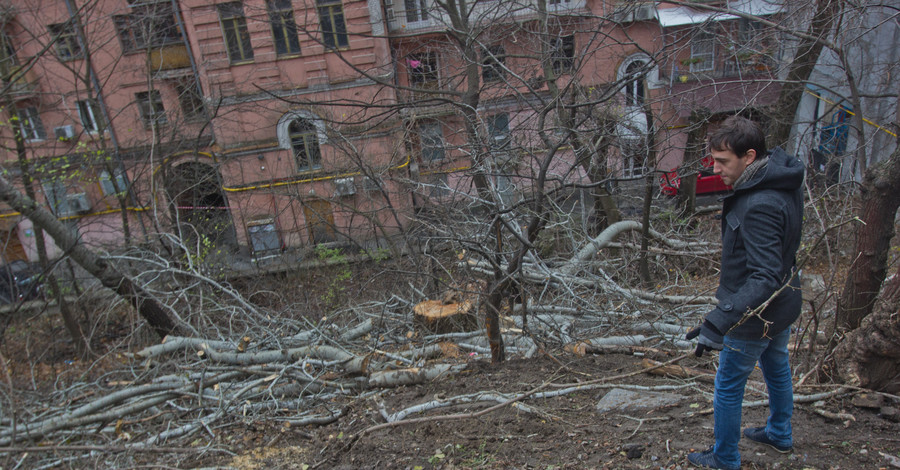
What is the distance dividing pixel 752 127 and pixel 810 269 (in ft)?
25.4

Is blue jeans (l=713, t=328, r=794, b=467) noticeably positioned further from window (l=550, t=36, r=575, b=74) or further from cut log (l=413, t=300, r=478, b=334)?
window (l=550, t=36, r=575, b=74)

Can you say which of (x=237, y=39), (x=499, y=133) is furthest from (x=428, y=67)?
(x=237, y=39)

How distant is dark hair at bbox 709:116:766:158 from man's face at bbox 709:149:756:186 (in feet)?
0.05

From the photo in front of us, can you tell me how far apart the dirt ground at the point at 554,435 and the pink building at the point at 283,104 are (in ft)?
7.82

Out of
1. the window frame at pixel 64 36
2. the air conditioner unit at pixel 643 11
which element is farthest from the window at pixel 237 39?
the air conditioner unit at pixel 643 11

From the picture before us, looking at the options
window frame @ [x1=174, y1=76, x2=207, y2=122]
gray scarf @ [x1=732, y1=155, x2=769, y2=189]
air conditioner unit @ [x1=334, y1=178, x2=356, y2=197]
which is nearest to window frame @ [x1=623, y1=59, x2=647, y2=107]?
gray scarf @ [x1=732, y1=155, x2=769, y2=189]

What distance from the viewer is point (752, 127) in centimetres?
209

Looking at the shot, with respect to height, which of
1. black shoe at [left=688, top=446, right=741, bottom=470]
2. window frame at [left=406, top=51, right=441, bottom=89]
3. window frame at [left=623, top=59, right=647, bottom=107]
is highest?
window frame at [left=406, top=51, right=441, bottom=89]

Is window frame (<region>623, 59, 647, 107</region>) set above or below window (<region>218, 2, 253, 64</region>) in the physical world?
below

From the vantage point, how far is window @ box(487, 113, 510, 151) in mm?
3966

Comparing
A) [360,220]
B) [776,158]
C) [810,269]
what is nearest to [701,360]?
[776,158]

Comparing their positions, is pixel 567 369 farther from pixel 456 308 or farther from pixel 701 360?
pixel 456 308

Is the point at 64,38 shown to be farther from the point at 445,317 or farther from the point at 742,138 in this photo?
the point at 742,138

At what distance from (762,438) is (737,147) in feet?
4.96
